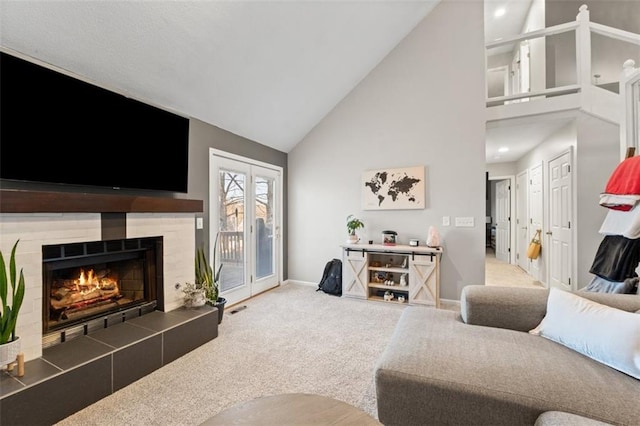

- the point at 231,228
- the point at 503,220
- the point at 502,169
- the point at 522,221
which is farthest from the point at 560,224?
the point at 231,228

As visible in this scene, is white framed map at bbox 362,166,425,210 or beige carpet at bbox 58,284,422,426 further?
white framed map at bbox 362,166,425,210

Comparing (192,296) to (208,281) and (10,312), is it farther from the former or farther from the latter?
(10,312)

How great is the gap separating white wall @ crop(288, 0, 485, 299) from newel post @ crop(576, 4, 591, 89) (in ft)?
3.53

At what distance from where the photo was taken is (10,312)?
163 centimetres

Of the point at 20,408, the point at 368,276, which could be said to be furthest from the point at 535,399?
the point at 368,276

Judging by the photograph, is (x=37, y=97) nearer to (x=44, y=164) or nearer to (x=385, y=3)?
(x=44, y=164)

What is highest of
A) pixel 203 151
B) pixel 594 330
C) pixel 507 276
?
pixel 203 151

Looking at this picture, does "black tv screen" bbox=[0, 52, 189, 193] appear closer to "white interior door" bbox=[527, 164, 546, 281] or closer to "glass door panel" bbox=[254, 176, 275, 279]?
"glass door panel" bbox=[254, 176, 275, 279]

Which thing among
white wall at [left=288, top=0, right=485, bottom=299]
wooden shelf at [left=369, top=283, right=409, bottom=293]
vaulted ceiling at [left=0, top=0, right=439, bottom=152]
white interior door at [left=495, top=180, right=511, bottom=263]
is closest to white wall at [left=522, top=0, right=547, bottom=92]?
white wall at [left=288, top=0, right=485, bottom=299]

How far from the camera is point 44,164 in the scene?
197cm

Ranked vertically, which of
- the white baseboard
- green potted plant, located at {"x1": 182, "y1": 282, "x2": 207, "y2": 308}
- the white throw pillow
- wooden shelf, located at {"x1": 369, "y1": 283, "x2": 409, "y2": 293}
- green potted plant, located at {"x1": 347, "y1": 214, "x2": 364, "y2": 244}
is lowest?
the white baseboard

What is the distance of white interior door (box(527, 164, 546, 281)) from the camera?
486 centimetres

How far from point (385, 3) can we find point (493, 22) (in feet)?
10.9

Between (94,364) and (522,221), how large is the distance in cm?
713
